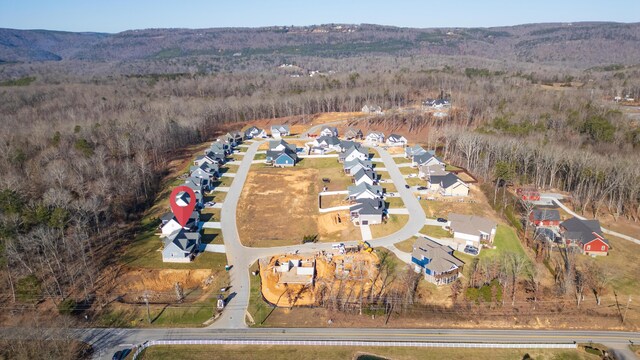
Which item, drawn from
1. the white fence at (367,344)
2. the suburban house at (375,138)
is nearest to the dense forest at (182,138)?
the suburban house at (375,138)

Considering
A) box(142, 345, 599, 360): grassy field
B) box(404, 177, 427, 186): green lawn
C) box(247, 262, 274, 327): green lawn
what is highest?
box(404, 177, 427, 186): green lawn

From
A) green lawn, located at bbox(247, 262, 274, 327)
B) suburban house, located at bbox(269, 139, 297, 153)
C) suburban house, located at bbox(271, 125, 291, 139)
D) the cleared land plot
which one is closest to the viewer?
green lawn, located at bbox(247, 262, 274, 327)

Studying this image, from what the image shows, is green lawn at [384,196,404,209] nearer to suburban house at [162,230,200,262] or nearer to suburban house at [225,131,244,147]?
suburban house at [162,230,200,262]

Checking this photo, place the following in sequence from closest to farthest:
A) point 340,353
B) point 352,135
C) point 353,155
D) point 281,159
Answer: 1. point 340,353
2. point 353,155
3. point 281,159
4. point 352,135

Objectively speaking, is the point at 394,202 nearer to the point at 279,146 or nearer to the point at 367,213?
the point at 367,213

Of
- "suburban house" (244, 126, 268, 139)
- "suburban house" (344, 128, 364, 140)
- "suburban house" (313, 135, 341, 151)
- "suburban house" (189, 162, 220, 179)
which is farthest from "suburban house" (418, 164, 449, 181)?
"suburban house" (244, 126, 268, 139)

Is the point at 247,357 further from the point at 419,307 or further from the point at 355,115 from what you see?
the point at 355,115

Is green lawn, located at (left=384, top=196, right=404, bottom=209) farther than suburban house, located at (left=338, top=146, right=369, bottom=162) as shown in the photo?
No

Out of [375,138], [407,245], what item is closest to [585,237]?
[407,245]
